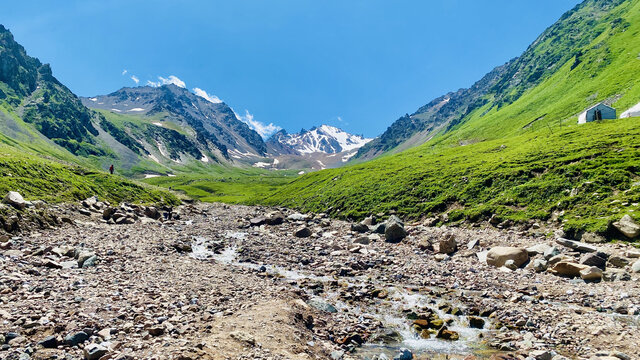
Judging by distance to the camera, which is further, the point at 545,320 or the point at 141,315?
the point at 545,320

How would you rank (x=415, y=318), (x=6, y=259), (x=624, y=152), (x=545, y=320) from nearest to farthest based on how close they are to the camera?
(x=545, y=320), (x=415, y=318), (x=6, y=259), (x=624, y=152)

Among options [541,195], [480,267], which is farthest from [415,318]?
[541,195]

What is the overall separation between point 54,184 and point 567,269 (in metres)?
62.4

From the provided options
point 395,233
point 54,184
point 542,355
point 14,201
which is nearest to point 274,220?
point 395,233

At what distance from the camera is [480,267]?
83.7ft

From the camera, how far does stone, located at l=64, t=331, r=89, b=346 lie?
1099 cm

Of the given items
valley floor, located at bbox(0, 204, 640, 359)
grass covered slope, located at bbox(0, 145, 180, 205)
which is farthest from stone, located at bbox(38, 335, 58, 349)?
grass covered slope, located at bbox(0, 145, 180, 205)

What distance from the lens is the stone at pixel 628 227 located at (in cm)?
2370

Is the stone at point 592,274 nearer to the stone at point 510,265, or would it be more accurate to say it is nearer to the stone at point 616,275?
the stone at point 616,275

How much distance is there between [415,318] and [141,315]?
13809 mm

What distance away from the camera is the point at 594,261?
21.4m

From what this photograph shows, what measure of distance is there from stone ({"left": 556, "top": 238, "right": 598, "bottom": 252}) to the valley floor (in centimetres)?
102

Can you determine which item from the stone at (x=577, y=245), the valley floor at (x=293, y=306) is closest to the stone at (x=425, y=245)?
the valley floor at (x=293, y=306)

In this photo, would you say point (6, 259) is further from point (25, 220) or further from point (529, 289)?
point (529, 289)
